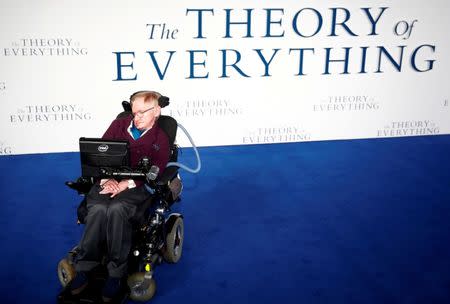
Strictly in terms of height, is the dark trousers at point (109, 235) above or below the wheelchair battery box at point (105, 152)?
below

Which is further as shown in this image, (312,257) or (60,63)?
(60,63)

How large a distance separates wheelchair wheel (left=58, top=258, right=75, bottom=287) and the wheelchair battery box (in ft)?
1.83

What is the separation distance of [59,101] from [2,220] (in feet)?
5.68

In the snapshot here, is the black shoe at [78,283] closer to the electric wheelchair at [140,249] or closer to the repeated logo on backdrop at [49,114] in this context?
the electric wheelchair at [140,249]

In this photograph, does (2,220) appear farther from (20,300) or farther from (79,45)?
(79,45)

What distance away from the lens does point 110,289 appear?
2.65 metres

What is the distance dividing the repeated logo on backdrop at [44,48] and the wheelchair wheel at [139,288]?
2.93 m

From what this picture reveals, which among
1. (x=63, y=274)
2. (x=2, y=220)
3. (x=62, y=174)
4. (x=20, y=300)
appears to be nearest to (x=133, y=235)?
(x=63, y=274)

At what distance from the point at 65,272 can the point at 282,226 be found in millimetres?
1589

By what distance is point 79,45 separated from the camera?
4984mm

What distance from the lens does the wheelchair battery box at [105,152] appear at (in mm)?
2750

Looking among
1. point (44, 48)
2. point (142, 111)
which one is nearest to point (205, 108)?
point (44, 48)

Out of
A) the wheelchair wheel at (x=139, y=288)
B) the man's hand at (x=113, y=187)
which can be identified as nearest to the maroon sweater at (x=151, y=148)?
the man's hand at (x=113, y=187)

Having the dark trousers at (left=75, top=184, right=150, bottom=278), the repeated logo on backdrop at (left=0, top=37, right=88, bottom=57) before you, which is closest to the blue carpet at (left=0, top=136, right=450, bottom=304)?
the dark trousers at (left=75, top=184, right=150, bottom=278)
